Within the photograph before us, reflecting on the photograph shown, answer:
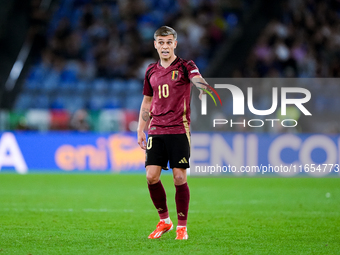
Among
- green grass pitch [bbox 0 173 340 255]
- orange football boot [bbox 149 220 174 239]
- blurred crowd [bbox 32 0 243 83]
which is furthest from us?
blurred crowd [bbox 32 0 243 83]

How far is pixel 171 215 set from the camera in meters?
7.42

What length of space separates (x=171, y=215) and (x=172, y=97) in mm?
2494

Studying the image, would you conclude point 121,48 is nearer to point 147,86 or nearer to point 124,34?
point 124,34

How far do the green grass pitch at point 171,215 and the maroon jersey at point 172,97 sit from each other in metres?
1.08

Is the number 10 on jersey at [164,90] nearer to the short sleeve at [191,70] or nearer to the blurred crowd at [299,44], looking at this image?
the short sleeve at [191,70]

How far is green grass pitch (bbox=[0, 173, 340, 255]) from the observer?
5.03m

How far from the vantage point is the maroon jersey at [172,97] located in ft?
17.6

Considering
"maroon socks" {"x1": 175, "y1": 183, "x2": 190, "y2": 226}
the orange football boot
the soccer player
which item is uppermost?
the soccer player

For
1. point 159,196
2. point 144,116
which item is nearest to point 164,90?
point 144,116

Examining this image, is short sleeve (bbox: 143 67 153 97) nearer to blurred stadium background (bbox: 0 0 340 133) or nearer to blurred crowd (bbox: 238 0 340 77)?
blurred stadium background (bbox: 0 0 340 133)

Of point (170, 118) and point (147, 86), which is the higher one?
point (147, 86)

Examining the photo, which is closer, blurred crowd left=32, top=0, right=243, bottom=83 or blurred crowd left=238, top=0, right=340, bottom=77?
blurred crowd left=238, top=0, right=340, bottom=77

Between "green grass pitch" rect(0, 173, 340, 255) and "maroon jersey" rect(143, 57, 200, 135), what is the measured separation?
1.08 meters

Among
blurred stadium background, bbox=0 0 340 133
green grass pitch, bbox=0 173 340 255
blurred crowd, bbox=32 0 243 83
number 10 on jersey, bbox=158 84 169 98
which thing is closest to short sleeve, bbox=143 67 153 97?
number 10 on jersey, bbox=158 84 169 98
